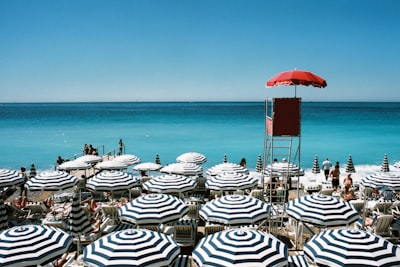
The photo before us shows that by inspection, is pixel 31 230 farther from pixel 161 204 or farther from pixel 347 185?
pixel 347 185

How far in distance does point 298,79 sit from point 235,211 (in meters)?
4.45

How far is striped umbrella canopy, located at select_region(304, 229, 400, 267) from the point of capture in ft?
16.2

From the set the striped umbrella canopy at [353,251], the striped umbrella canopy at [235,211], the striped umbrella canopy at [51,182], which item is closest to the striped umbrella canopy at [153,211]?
the striped umbrella canopy at [235,211]

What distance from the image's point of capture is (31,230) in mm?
5902

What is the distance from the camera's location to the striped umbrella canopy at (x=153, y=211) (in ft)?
24.1

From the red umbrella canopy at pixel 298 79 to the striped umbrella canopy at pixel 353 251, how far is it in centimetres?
497

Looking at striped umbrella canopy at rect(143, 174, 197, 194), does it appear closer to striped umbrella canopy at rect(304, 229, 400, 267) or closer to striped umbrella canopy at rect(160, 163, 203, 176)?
striped umbrella canopy at rect(160, 163, 203, 176)

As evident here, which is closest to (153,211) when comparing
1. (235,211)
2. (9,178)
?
(235,211)

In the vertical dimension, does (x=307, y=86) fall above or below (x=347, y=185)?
above

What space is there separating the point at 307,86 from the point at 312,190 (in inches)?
257

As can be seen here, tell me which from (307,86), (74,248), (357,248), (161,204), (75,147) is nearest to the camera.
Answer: (357,248)

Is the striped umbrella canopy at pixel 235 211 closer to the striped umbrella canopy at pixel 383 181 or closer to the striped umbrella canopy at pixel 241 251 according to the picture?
the striped umbrella canopy at pixel 241 251

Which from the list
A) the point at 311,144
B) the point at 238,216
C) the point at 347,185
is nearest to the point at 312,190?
the point at 347,185

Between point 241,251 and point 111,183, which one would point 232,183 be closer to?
point 111,183
